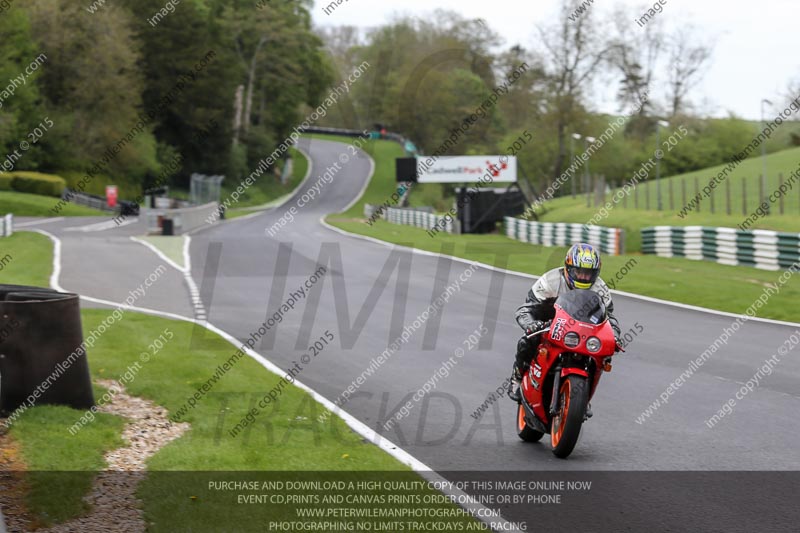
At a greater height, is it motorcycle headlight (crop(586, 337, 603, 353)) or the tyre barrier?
motorcycle headlight (crop(586, 337, 603, 353))

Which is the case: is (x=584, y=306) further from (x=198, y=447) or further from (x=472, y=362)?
(x=472, y=362)

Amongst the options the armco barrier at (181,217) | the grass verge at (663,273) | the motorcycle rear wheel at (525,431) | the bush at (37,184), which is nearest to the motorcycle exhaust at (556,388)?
the motorcycle rear wheel at (525,431)

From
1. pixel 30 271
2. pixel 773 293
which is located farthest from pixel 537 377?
pixel 30 271

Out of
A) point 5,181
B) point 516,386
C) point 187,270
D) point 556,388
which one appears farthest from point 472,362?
point 5,181

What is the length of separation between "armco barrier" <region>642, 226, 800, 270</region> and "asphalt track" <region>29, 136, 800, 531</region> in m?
5.73

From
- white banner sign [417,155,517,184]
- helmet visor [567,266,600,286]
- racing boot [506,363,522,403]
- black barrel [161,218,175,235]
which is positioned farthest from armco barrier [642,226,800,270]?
white banner sign [417,155,517,184]

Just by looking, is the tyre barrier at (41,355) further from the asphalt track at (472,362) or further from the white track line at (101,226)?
the white track line at (101,226)

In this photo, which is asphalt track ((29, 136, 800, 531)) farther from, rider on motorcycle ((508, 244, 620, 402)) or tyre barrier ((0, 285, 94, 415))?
tyre barrier ((0, 285, 94, 415))

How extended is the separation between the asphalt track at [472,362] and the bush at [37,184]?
3160 centimetres

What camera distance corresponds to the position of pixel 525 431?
27.6 ft

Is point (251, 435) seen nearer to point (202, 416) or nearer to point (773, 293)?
point (202, 416)

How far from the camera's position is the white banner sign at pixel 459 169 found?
2087 inches

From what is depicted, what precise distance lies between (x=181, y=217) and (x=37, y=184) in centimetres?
1931

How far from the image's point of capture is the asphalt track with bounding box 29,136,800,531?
7988 mm
